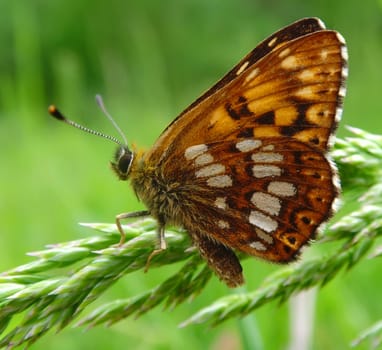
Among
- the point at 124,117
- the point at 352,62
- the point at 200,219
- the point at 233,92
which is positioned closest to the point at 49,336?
the point at 200,219

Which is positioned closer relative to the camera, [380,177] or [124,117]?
[380,177]

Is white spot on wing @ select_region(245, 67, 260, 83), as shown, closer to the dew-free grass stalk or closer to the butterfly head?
the dew-free grass stalk

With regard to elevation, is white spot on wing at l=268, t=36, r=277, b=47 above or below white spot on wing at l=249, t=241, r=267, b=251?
above

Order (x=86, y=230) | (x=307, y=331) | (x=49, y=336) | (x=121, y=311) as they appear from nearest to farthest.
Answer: (x=121, y=311) < (x=307, y=331) < (x=49, y=336) < (x=86, y=230)

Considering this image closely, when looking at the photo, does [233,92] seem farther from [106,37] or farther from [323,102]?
[106,37]

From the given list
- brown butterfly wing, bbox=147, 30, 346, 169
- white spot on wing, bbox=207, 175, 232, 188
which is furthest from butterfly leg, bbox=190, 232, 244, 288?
brown butterfly wing, bbox=147, 30, 346, 169

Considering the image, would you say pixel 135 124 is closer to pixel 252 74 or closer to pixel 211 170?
pixel 211 170

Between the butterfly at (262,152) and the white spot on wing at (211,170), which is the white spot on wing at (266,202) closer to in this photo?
the butterfly at (262,152)
